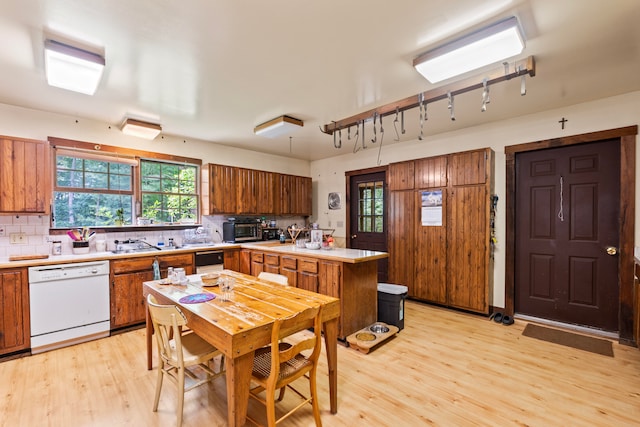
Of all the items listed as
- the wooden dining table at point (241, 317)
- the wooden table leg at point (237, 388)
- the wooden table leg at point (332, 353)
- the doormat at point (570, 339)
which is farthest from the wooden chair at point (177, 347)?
the doormat at point (570, 339)

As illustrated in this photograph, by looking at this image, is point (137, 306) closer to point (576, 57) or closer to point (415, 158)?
point (415, 158)

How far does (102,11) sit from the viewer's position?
178 centimetres

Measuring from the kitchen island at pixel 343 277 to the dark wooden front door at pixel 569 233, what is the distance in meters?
1.96

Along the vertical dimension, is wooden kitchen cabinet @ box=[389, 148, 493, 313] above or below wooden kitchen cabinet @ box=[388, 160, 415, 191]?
below

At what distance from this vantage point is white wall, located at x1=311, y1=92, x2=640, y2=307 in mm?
3076

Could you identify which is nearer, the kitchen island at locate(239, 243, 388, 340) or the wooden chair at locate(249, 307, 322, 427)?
the wooden chair at locate(249, 307, 322, 427)

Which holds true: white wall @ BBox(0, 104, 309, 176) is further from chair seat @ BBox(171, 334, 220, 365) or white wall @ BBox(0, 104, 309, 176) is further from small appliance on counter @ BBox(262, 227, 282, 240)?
chair seat @ BBox(171, 334, 220, 365)

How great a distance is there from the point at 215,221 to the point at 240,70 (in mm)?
3111

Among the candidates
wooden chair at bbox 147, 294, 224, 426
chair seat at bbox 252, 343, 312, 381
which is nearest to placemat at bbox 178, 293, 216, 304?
wooden chair at bbox 147, 294, 224, 426

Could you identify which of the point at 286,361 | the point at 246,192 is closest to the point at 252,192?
the point at 246,192

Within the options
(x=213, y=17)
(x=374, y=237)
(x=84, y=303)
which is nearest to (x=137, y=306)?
(x=84, y=303)

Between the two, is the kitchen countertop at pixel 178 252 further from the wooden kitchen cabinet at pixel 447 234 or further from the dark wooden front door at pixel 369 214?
the dark wooden front door at pixel 369 214

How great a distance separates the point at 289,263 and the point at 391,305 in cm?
136

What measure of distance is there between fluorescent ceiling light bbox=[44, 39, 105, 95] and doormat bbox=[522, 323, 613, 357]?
16.3ft
